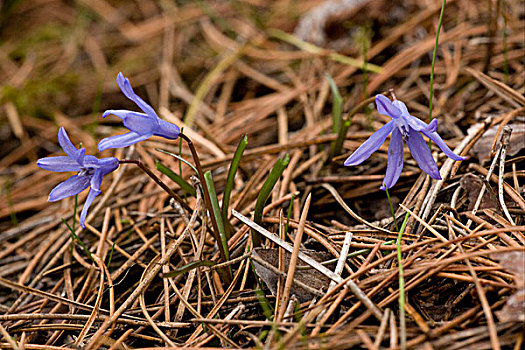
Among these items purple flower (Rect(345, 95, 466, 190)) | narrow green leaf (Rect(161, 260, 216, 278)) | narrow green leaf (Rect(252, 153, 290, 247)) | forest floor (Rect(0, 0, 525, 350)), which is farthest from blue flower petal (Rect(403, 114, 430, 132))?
narrow green leaf (Rect(161, 260, 216, 278))

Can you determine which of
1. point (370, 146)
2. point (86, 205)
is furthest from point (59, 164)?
point (370, 146)

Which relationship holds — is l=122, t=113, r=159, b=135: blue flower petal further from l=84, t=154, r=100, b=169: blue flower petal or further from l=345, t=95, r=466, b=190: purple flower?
l=345, t=95, r=466, b=190: purple flower

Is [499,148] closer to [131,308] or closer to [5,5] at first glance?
[131,308]

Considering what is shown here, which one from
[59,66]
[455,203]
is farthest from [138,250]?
[59,66]

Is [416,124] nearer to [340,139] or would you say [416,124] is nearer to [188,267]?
[340,139]

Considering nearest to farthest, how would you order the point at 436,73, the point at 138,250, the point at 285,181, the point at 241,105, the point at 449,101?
the point at 138,250, the point at 285,181, the point at 449,101, the point at 436,73, the point at 241,105

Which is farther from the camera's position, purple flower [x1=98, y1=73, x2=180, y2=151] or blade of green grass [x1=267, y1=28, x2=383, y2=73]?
blade of green grass [x1=267, y1=28, x2=383, y2=73]

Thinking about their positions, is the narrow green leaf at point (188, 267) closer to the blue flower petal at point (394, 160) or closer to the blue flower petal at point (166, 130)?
the blue flower petal at point (166, 130)
